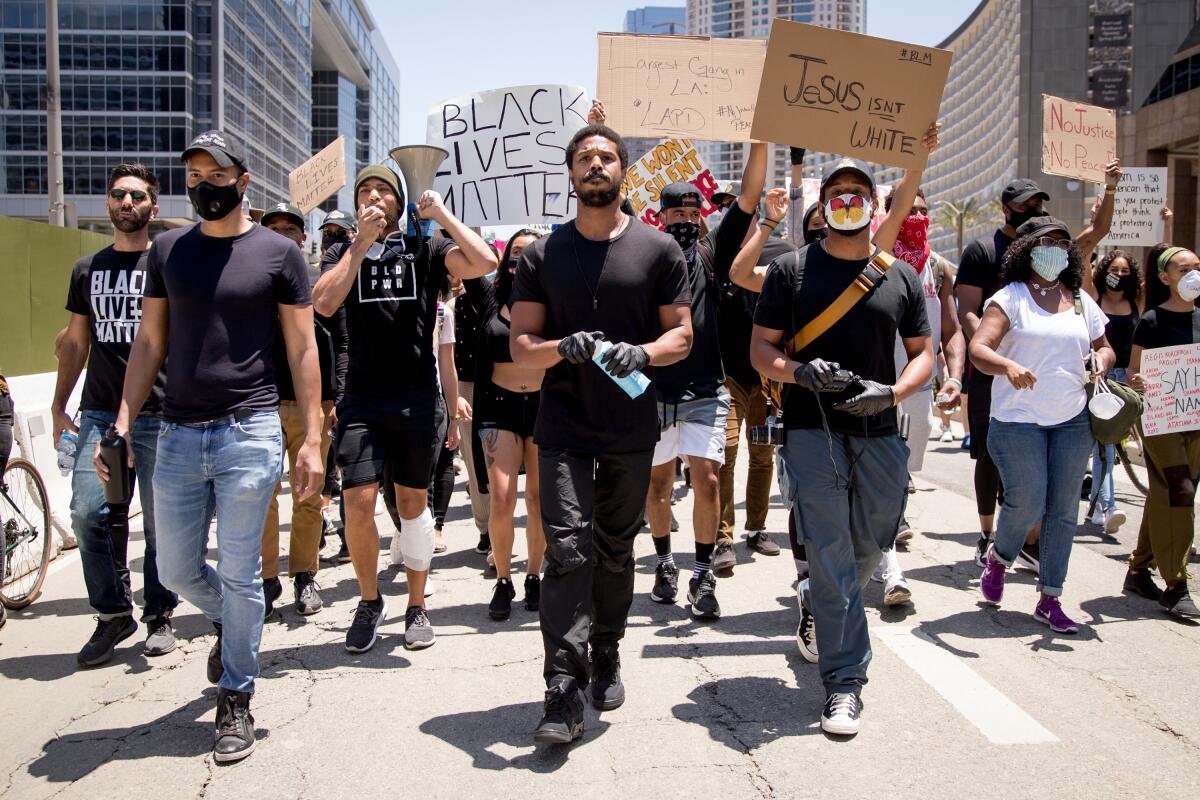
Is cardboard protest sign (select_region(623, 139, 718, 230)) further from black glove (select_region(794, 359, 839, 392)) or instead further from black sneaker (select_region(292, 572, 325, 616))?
black glove (select_region(794, 359, 839, 392))

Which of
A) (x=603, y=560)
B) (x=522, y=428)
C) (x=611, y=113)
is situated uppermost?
(x=611, y=113)

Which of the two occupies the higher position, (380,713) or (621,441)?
(621,441)

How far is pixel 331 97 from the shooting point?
11944 cm

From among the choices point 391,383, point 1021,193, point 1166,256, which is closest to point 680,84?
point 1021,193

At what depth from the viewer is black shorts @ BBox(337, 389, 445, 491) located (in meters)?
5.02

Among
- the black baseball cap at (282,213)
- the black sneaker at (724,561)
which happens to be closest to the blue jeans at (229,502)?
the black baseball cap at (282,213)

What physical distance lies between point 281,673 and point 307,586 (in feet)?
3.85

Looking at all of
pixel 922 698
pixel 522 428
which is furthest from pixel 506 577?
pixel 922 698

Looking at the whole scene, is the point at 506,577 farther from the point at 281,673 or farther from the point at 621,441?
the point at 621,441

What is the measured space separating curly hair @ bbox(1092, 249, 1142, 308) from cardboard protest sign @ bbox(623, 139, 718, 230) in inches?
128

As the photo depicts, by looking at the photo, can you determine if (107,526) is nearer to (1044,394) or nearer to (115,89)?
(1044,394)

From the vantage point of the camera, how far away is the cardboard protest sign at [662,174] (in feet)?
29.7

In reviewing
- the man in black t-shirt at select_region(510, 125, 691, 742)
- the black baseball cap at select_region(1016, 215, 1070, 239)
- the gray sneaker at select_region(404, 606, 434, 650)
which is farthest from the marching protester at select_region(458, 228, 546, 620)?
the black baseball cap at select_region(1016, 215, 1070, 239)

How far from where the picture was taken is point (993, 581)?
5.64 m
